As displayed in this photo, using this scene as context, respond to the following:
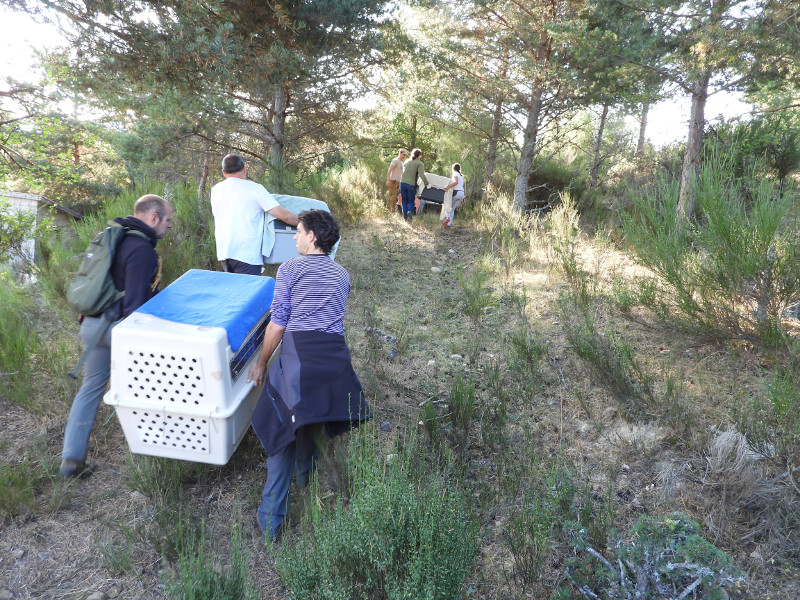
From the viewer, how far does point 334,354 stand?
2646 mm

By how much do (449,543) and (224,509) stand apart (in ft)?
4.95

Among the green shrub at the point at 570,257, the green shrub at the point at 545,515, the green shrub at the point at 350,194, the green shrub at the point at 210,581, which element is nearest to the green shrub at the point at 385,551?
the green shrub at the point at 210,581

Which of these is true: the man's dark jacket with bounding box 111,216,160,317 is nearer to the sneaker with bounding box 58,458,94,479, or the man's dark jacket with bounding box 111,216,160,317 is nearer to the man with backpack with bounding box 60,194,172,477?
the man with backpack with bounding box 60,194,172,477

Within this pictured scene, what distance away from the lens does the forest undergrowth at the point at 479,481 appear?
2066 mm

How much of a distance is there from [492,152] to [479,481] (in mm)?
8162

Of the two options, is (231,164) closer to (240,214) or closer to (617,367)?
(240,214)

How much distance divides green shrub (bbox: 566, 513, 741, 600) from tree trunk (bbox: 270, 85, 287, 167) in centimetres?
681

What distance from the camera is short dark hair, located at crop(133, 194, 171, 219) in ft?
9.61

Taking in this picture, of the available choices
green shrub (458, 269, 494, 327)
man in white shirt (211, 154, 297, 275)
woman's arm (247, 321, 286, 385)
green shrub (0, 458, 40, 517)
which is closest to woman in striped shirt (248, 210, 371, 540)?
woman's arm (247, 321, 286, 385)

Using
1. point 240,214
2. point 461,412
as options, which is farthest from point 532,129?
point 461,412

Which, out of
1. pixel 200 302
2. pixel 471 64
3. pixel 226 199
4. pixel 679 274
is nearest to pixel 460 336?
pixel 679 274

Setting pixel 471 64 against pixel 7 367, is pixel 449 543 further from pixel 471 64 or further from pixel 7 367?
pixel 471 64

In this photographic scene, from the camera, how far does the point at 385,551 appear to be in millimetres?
1989

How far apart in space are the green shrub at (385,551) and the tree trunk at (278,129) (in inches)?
254
